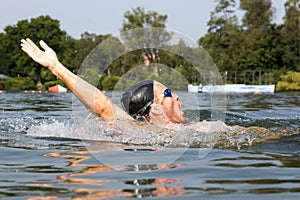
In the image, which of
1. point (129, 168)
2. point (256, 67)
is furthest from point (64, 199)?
point (256, 67)

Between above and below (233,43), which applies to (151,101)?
below

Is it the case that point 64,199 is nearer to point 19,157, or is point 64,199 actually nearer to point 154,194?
point 154,194

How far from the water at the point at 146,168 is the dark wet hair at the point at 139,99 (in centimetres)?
46

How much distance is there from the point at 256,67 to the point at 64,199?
56.1 m

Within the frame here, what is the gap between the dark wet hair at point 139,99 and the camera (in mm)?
6457

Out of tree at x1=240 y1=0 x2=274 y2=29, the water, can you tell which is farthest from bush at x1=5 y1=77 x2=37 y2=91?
the water

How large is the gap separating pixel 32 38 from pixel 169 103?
6432 cm

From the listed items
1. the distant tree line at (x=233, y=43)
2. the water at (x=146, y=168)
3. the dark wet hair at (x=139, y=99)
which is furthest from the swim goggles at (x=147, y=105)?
the distant tree line at (x=233, y=43)

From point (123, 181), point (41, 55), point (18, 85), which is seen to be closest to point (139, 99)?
point (41, 55)

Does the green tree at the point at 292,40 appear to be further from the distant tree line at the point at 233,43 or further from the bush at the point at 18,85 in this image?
the bush at the point at 18,85

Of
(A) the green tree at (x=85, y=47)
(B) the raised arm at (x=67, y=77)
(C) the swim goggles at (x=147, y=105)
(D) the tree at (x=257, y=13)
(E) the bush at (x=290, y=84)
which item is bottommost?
(C) the swim goggles at (x=147, y=105)

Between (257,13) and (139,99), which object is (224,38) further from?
(139,99)

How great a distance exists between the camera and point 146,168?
4336mm

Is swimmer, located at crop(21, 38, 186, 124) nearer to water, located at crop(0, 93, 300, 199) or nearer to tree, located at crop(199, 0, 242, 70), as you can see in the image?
water, located at crop(0, 93, 300, 199)
